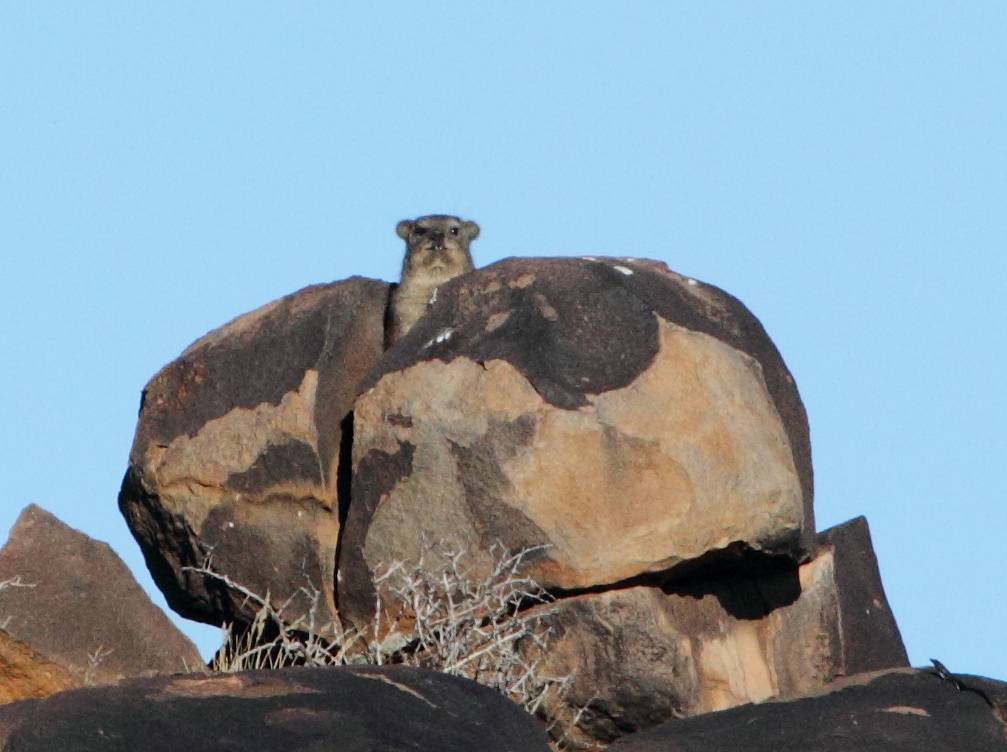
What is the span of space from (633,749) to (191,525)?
9.33 feet

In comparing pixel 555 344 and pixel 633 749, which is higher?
pixel 555 344

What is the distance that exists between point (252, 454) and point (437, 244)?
3473 millimetres

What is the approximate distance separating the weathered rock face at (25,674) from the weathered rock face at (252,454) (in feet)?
3.50

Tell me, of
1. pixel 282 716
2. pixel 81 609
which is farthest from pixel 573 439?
pixel 282 716

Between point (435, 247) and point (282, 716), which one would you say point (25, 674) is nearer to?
point (282, 716)

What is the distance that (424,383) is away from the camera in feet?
26.3

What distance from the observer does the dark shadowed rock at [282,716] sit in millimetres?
5227

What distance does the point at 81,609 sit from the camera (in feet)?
27.2

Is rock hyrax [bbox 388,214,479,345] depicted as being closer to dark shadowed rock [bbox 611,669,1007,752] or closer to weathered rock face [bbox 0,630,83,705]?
weathered rock face [bbox 0,630,83,705]

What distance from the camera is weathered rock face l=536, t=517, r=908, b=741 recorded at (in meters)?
7.63

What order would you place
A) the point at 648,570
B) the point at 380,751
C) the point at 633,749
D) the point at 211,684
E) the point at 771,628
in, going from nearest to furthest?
the point at 380,751 < the point at 211,684 < the point at 633,749 < the point at 648,570 < the point at 771,628

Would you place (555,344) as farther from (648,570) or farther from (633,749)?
(633,749)

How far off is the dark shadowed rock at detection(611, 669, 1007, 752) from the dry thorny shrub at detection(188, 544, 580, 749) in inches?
38.5

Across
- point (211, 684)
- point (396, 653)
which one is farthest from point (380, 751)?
point (396, 653)
